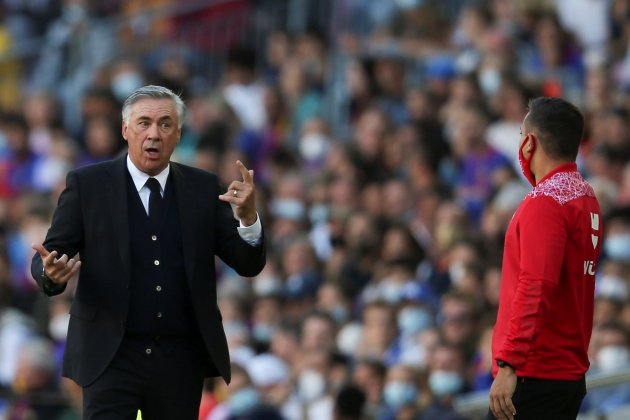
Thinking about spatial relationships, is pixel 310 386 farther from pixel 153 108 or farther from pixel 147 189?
pixel 153 108

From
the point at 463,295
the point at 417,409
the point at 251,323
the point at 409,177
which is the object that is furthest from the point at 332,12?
the point at 417,409

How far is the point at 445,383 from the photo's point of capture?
11352mm

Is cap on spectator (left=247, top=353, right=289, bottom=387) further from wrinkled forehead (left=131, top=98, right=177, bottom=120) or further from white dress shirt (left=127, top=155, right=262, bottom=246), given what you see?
wrinkled forehead (left=131, top=98, right=177, bottom=120)

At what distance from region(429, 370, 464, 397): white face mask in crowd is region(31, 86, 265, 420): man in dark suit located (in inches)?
170

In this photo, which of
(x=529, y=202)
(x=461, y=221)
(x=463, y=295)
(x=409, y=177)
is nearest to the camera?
(x=529, y=202)

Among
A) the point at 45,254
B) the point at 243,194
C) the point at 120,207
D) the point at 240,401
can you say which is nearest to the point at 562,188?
the point at 243,194

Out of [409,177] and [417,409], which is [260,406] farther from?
[409,177]

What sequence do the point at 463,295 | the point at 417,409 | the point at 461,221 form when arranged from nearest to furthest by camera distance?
the point at 417,409 < the point at 463,295 < the point at 461,221

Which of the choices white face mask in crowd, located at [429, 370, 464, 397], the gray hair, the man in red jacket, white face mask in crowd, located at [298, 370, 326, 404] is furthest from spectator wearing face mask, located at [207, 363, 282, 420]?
the man in red jacket

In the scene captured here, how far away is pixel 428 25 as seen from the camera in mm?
16234

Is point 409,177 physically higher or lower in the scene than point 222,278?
higher

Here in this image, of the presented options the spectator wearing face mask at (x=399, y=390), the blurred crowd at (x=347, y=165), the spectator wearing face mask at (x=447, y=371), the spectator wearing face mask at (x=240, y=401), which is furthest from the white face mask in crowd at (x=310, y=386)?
the spectator wearing face mask at (x=447, y=371)

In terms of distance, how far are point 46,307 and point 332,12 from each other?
509 cm

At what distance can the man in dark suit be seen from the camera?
7008mm
